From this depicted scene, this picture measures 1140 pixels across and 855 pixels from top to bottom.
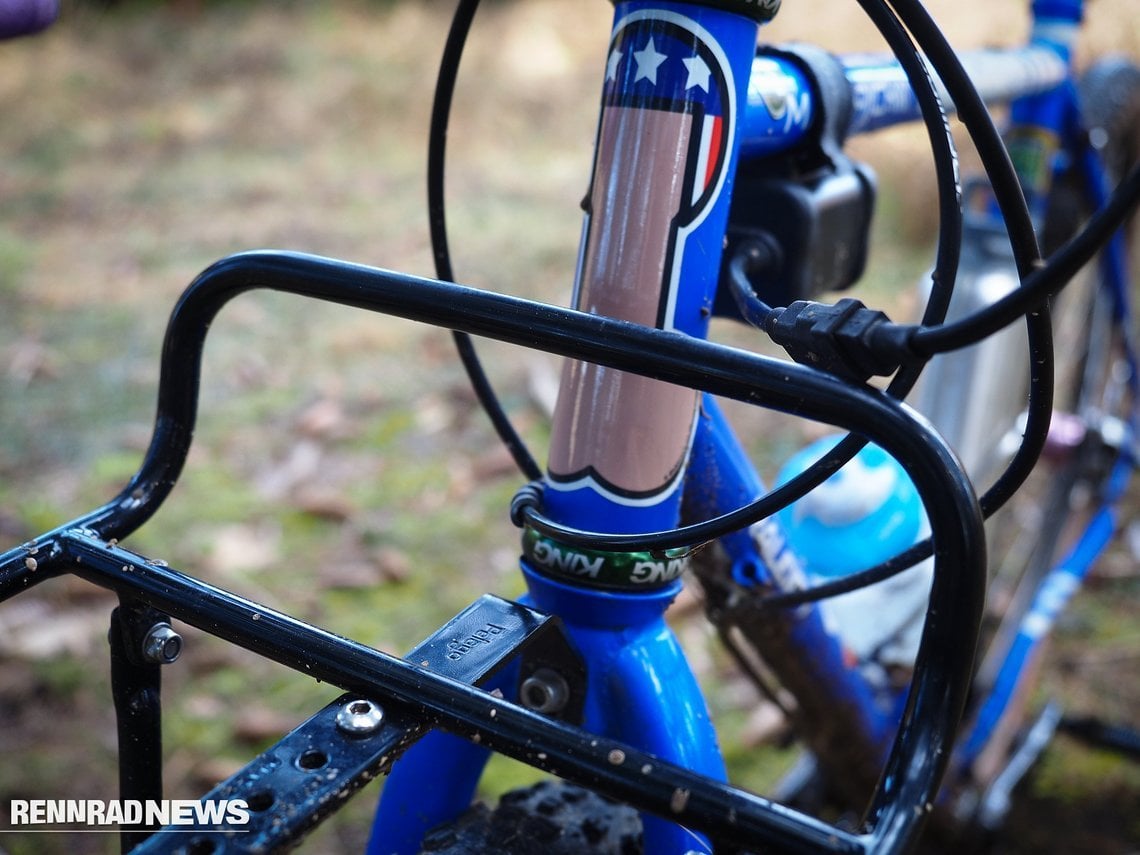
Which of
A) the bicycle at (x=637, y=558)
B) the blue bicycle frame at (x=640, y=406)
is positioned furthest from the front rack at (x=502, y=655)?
the blue bicycle frame at (x=640, y=406)

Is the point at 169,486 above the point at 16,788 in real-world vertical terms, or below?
above

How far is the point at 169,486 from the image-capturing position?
0.55 metres

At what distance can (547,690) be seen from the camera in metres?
0.60

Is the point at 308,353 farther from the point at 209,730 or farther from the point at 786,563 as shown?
the point at 786,563

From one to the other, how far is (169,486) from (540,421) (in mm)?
1545

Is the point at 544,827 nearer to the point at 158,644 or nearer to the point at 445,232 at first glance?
the point at 158,644

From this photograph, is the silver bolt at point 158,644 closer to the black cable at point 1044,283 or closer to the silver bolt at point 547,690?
the silver bolt at point 547,690

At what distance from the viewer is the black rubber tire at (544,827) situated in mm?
545

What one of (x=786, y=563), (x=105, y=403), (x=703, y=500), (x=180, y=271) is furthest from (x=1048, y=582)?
(x=180, y=271)

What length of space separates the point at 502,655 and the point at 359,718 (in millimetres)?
96

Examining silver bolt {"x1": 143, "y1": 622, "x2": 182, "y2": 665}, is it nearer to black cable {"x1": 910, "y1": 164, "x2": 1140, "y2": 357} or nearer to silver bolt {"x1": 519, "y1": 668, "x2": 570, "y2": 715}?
silver bolt {"x1": 519, "y1": 668, "x2": 570, "y2": 715}

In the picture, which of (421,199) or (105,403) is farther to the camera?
(421,199)

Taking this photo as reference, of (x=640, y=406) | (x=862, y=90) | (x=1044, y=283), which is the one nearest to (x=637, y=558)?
(x=640, y=406)

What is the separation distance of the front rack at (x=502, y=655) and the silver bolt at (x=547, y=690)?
0.39 ft
